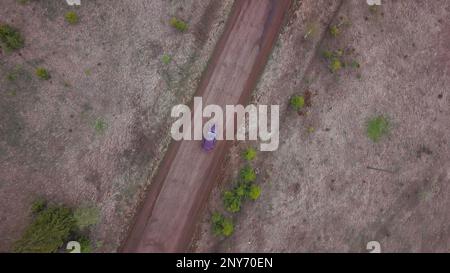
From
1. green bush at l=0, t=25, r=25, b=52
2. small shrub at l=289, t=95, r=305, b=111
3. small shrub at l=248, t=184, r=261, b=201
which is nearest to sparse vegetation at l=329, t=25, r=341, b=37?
small shrub at l=289, t=95, r=305, b=111

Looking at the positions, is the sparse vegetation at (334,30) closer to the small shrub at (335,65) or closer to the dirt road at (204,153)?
the small shrub at (335,65)

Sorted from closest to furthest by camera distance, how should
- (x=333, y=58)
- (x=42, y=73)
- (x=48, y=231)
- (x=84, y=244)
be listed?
(x=48, y=231) < (x=42, y=73) < (x=84, y=244) < (x=333, y=58)

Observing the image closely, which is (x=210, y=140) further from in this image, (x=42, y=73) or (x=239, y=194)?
(x=42, y=73)

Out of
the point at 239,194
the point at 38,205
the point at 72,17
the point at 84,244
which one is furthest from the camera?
the point at 239,194

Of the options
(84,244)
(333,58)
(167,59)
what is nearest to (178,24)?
(167,59)

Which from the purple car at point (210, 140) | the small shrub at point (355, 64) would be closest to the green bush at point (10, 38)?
the purple car at point (210, 140)
